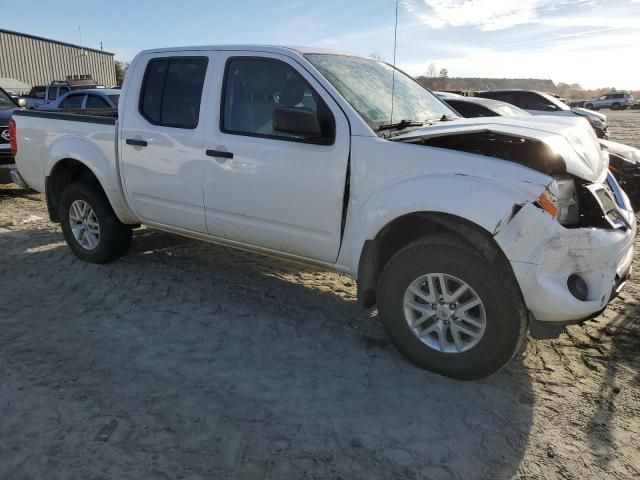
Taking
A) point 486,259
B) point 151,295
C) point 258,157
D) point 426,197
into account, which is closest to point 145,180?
point 151,295

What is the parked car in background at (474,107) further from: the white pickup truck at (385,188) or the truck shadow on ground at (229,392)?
the truck shadow on ground at (229,392)

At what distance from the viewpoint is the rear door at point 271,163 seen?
3.46 meters

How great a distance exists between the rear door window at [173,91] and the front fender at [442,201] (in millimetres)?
1670

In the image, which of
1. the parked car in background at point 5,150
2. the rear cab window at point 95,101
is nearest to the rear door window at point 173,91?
the parked car in background at point 5,150

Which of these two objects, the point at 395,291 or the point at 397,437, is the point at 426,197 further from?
the point at 397,437

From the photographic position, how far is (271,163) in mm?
3662

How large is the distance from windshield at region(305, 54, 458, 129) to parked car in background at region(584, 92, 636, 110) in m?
50.5

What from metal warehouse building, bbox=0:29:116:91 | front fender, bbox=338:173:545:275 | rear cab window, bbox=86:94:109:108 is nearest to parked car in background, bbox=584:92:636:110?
rear cab window, bbox=86:94:109:108

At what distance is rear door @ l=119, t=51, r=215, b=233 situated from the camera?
162 inches

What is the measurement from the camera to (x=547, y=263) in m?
2.76

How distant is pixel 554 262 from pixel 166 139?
305cm

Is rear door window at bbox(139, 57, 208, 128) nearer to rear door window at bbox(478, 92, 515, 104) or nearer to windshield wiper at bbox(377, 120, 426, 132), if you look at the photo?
windshield wiper at bbox(377, 120, 426, 132)

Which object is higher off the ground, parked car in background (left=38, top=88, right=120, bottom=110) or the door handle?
parked car in background (left=38, top=88, right=120, bottom=110)

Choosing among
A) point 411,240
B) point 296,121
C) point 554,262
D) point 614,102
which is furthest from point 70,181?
point 614,102
